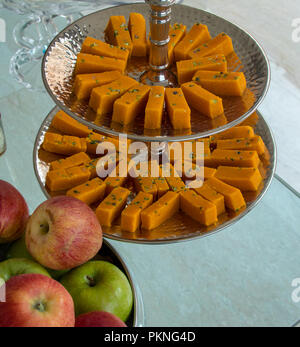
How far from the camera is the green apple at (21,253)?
2.30ft

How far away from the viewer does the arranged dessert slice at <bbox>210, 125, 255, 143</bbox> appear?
1021 mm

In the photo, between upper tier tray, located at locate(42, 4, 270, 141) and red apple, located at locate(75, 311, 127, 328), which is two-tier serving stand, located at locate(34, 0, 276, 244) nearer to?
upper tier tray, located at locate(42, 4, 270, 141)

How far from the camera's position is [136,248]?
910 millimetres

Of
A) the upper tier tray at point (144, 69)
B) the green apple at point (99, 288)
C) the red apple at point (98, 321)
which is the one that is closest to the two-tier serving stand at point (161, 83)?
the upper tier tray at point (144, 69)

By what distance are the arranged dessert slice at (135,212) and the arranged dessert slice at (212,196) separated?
10 centimetres

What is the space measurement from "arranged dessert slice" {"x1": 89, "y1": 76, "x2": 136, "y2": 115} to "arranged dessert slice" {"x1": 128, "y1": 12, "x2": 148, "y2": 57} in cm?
13

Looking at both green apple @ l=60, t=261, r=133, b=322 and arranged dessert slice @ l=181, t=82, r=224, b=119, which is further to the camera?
arranged dessert slice @ l=181, t=82, r=224, b=119

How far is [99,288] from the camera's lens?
2.22 ft

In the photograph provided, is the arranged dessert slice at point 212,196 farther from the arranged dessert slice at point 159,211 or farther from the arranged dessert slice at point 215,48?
the arranged dessert slice at point 215,48

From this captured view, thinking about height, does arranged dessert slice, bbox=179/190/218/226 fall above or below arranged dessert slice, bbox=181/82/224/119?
below

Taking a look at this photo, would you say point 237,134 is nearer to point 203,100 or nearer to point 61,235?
point 203,100

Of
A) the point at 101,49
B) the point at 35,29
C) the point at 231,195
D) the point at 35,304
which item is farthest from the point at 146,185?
the point at 35,29

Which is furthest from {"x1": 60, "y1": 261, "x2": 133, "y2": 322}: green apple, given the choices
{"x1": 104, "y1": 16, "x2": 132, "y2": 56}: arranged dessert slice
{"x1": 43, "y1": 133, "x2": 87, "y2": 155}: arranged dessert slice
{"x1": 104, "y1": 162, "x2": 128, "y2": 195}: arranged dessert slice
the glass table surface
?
{"x1": 104, "y1": 16, "x2": 132, "y2": 56}: arranged dessert slice
